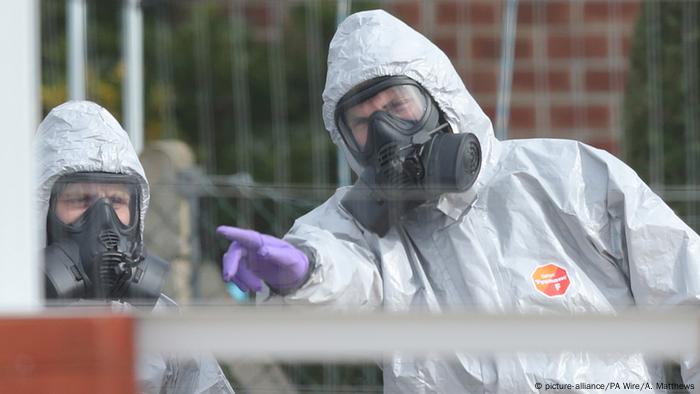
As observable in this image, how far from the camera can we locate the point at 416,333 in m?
1.38

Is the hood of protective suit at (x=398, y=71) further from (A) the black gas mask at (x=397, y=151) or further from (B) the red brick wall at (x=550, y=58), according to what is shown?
(B) the red brick wall at (x=550, y=58)

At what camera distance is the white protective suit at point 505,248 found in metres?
2.34

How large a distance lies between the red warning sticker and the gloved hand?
17.9 inches

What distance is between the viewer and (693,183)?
14.1ft

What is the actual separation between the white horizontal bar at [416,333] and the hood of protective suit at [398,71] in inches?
45.4

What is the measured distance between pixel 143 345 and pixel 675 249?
129 centimetres

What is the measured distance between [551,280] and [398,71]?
0.51 meters

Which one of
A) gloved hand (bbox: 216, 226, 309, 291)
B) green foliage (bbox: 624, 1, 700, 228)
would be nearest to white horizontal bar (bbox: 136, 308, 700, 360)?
gloved hand (bbox: 216, 226, 309, 291)

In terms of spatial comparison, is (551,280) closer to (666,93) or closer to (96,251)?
(96,251)

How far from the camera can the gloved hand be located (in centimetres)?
211

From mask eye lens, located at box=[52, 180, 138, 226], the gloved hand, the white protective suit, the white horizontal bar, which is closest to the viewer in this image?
the white horizontal bar

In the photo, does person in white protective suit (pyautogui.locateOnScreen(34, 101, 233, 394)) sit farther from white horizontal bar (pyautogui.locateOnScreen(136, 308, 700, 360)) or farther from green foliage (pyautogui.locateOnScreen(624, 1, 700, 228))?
green foliage (pyautogui.locateOnScreen(624, 1, 700, 228))

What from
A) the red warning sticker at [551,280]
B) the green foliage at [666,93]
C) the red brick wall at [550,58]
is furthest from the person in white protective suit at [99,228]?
the green foliage at [666,93]

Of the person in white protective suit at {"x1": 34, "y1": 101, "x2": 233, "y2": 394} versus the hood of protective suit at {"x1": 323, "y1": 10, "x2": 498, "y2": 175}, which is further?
the hood of protective suit at {"x1": 323, "y1": 10, "x2": 498, "y2": 175}
